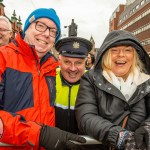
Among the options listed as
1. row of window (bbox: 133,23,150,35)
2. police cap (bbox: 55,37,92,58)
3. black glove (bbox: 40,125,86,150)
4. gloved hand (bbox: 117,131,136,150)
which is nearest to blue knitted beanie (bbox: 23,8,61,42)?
police cap (bbox: 55,37,92,58)

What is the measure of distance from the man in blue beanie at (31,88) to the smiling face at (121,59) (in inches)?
24.6

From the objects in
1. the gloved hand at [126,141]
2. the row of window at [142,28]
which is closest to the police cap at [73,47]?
the gloved hand at [126,141]

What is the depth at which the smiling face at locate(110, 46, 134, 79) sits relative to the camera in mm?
2217

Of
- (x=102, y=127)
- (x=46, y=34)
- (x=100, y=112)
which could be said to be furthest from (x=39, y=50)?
(x=102, y=127)

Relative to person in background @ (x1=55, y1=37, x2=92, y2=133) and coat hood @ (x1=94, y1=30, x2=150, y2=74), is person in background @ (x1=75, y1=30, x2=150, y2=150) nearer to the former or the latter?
coat hood @ (x1=94, y1=30, x2=150, y2=74)

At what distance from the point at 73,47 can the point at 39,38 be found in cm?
60

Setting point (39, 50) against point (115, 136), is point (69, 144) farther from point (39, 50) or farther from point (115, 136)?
point (39, 50)

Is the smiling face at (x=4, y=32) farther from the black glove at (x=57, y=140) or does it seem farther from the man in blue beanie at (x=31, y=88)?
the black glove at (x=57, y=140)

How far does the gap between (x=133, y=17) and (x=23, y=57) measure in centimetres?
5825

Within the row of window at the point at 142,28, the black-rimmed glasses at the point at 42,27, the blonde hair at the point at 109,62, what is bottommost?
the blonde hair at the point at 109,62

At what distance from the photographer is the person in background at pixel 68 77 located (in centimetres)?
264

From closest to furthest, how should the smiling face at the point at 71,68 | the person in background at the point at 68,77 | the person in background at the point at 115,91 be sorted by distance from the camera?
the person in background at the point at 115,91, the person in background at the point at 68,77, the smiling face at the point at 71,68

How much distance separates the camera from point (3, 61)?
2.03 metres

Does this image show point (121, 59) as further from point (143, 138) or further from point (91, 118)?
point (143, 138)
